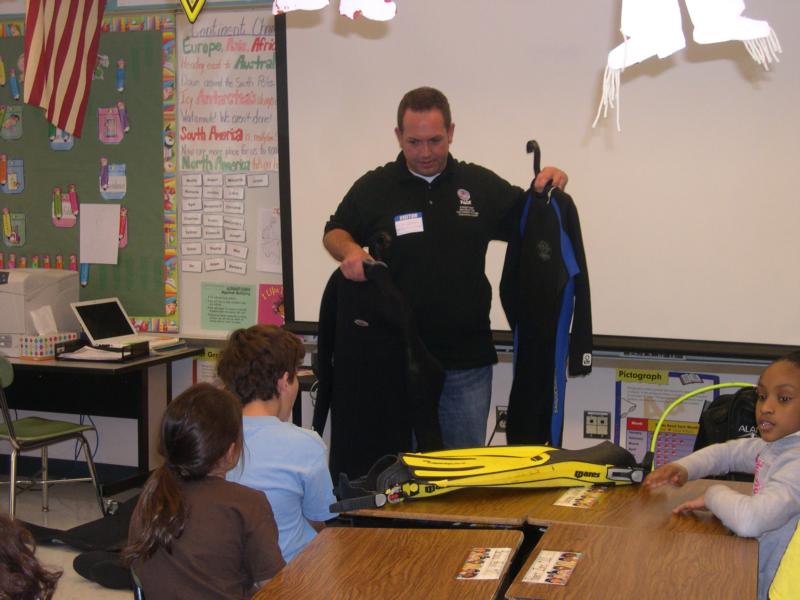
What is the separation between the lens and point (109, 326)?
4707mm

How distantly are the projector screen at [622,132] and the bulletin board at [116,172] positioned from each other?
888 mm

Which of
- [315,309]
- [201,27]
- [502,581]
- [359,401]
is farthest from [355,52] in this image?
[502,581]

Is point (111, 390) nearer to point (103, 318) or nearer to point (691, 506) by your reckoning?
point (103, 318)

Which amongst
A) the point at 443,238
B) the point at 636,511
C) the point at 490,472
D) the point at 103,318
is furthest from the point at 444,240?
the point at 103,318

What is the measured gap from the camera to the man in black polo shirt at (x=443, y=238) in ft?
9.48

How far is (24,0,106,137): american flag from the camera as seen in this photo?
4.59m

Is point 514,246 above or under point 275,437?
above

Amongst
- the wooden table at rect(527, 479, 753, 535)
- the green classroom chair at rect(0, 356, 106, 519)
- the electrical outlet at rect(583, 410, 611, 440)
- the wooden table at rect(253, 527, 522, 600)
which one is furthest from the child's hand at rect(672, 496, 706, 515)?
the green classroom chair at rect(0, 356, 106, 519)

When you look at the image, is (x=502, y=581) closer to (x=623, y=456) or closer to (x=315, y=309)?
(x=623, y=456)

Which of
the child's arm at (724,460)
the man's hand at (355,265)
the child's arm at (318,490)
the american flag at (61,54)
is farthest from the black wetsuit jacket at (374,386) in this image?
the american flag at (61,54)

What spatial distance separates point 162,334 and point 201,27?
155 centimetres

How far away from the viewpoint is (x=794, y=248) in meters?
3.66

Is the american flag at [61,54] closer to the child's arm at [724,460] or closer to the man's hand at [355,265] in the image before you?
the man's hand at [355,265]

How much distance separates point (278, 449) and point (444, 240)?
1.08m
